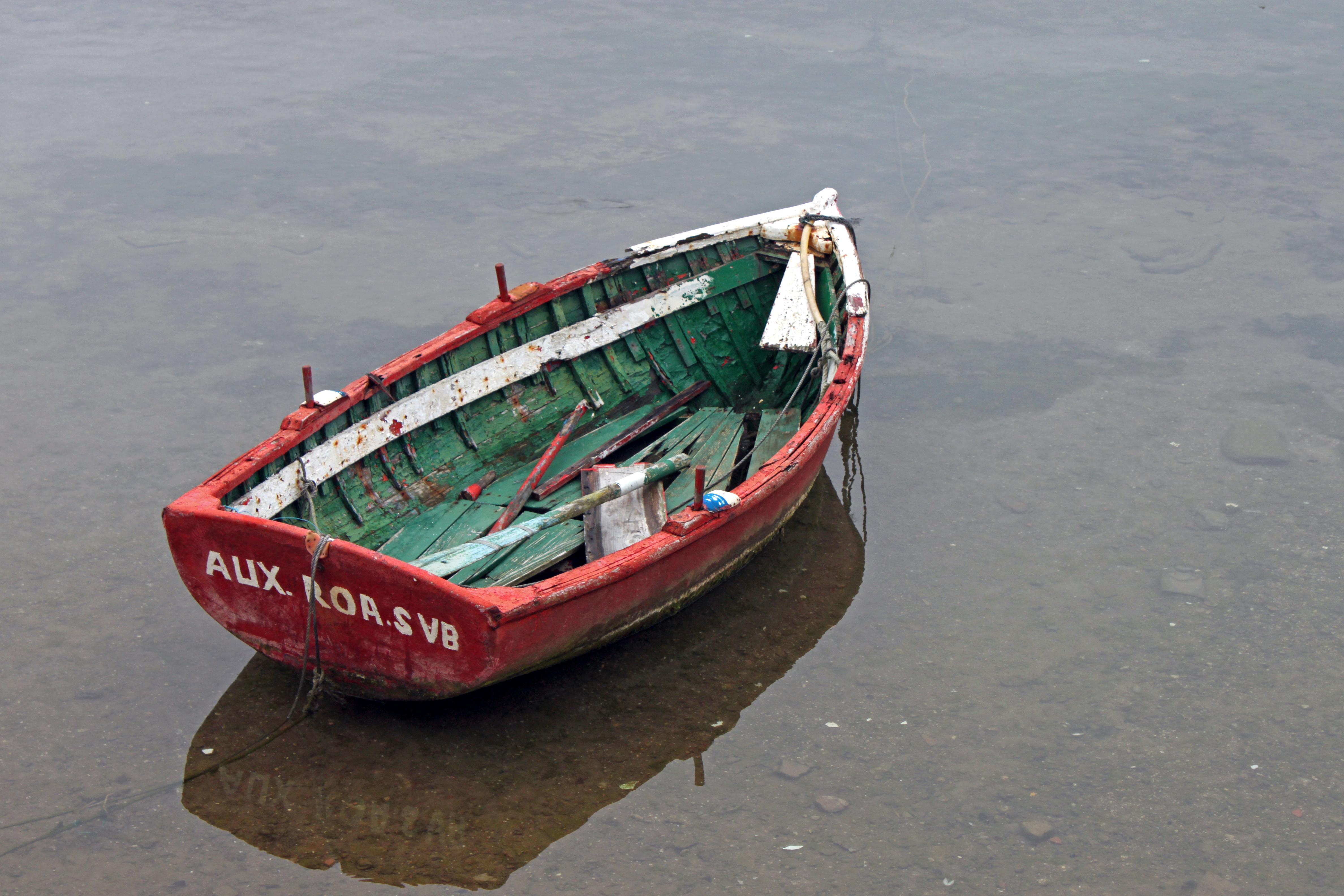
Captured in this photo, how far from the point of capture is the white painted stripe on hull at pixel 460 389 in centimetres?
741

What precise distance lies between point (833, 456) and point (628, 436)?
65.1 inches

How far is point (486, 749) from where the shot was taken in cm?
689

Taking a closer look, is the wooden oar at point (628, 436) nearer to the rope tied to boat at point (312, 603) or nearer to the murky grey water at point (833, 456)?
the murky grey water at point (833, 456)

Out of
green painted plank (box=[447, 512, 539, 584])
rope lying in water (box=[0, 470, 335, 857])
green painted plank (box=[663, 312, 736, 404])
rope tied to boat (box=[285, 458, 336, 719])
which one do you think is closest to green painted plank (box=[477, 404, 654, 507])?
green painted plank (box=[663, 312, 736, 404])

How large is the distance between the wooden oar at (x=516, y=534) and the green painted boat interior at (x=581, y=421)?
378mm

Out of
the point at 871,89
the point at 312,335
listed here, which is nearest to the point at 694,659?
the point at 312,335

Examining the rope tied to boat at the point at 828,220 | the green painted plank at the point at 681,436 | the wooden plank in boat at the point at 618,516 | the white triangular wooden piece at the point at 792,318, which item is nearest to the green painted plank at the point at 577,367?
the green painted plank at the point at 681,436

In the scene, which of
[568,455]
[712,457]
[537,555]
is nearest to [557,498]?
[568,455]

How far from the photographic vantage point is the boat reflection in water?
6328 mm

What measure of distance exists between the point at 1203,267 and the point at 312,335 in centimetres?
825

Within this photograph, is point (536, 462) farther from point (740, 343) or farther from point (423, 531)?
point (740, 343)

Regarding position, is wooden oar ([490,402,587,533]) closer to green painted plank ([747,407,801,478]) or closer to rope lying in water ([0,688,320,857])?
green painted plank ([747,407,801,478])

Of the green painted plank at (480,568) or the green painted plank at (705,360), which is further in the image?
the green painted plank at (705,360)

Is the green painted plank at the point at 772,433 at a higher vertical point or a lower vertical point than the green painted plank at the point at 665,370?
lower
